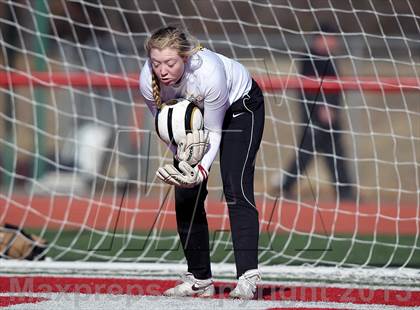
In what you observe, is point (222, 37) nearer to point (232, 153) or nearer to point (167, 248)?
point (167, 248)

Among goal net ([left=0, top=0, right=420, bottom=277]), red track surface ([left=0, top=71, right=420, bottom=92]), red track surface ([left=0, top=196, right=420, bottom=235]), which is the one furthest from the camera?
red track surface ([left=0, top=196, right=420, bottom=235])

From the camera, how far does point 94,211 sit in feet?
26.7

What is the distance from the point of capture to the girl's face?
4.05 m

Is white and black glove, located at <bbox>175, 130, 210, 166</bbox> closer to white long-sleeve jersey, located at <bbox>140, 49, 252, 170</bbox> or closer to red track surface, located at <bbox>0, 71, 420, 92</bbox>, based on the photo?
white long-sleeve jersey, located at <bbox>140, 49, 252, 170</bbox>

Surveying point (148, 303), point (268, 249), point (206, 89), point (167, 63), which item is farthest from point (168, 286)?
point (268, 249)

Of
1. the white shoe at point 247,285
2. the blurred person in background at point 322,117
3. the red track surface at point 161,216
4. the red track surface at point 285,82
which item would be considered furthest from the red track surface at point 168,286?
the red track surface at point 161,216

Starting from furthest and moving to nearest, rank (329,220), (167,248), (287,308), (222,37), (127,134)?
(222,37), (127,134), (329,220), (167,248), (287,308)

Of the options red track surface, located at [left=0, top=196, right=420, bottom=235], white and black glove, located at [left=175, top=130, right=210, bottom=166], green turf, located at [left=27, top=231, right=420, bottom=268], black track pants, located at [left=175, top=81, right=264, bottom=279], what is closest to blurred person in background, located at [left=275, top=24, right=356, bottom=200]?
red track surface, located at [left=0, top=196, right=420, bottom=235]

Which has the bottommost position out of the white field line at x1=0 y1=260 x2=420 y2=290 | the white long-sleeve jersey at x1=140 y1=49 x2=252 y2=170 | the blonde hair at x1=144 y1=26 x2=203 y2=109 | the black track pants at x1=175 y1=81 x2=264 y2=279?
the white field line at x1=0 y1=260 x2=420 y2=290

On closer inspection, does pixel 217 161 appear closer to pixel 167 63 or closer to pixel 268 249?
pixel 268 249

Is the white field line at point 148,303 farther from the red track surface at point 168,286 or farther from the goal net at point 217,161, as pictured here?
the goal net at point 217,161

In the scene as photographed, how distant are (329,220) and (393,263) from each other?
187 cm

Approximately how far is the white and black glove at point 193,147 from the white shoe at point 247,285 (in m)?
0.50

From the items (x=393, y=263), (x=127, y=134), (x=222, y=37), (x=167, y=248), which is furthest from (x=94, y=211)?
(x=222, y=37)
